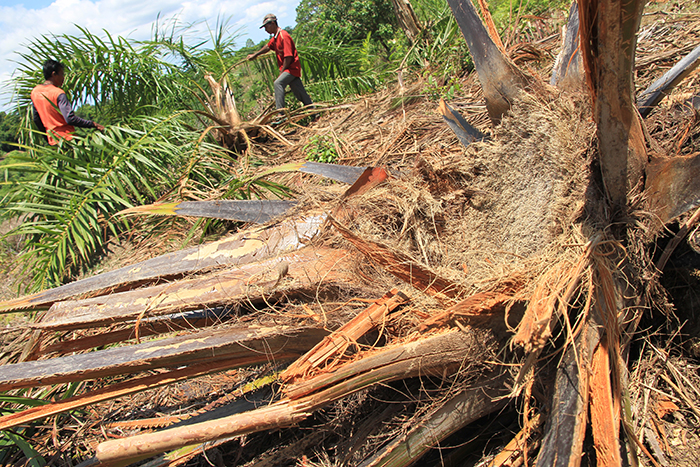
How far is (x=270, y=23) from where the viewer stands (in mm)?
5137

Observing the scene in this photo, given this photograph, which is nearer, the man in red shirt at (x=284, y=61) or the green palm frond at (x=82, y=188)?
the green palm frond at (x=82, y=188)

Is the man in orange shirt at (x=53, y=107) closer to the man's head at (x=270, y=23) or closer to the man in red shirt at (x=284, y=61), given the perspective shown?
the man in red shirt at (x=284, y=61)

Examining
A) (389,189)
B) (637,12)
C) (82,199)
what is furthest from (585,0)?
(82,199)

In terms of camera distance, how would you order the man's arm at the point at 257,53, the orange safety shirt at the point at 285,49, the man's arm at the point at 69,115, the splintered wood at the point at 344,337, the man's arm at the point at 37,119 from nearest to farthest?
the splintered wood at the point at 344,337 < the man's arm at the point at 69,115 < the man's arm at the point at 37,119 < the orange safety shirt at the point at 285,49 < the man's arm at the point at 257,53

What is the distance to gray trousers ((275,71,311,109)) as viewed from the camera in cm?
495

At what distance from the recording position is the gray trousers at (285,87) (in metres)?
4.95

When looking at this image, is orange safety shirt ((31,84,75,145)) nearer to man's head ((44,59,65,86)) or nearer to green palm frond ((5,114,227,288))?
man's head ((44,59,65,86))

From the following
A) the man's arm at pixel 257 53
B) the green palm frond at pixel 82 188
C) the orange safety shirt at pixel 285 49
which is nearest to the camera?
the green palm frond at pixel 82 188

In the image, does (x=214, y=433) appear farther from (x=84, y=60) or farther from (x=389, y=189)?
(x=84, y=60)

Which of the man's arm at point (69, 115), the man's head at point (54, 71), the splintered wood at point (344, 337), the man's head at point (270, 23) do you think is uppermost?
the man's head at point (270, 23)

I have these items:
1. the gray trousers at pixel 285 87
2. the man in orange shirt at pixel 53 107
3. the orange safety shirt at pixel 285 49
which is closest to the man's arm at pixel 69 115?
the man in orange shirt at pixel 53 107

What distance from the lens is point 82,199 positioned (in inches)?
124

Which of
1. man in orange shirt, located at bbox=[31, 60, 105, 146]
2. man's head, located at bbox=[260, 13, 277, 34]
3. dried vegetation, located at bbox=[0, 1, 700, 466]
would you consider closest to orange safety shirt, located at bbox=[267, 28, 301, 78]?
man's head, located at bbox=[260, 13, 277, 34]

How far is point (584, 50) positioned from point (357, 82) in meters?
4.11
